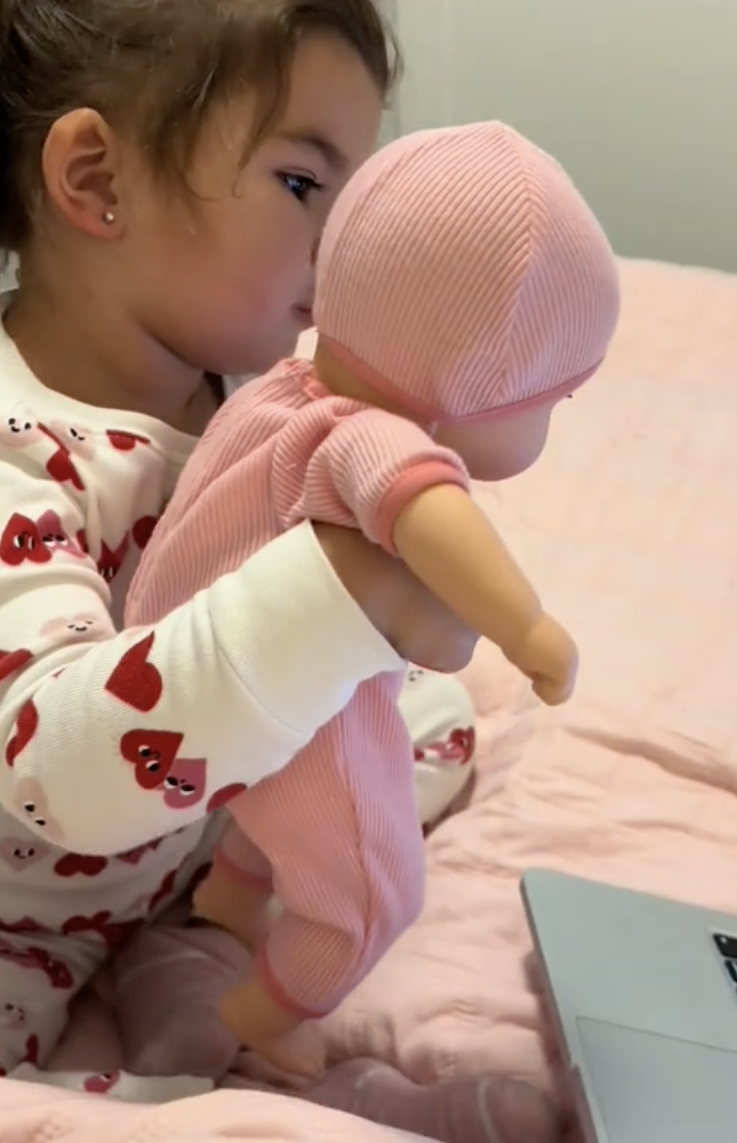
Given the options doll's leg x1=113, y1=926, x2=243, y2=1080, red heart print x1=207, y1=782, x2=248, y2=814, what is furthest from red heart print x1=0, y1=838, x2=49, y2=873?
red heart print x1=207, y1=782, x2=248, y2=814

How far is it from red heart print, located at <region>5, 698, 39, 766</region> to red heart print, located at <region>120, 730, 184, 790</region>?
5cm

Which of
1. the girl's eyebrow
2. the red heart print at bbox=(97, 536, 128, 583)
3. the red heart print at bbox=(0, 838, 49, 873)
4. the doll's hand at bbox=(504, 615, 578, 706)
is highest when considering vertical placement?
the girl's eyebrow

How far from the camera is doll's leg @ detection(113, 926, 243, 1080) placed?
71cm

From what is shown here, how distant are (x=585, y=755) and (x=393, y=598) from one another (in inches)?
18.9

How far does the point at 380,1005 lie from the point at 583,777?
10.7 inches

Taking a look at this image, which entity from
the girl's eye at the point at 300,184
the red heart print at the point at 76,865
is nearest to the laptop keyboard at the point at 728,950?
the red heart print at the point at 76,865

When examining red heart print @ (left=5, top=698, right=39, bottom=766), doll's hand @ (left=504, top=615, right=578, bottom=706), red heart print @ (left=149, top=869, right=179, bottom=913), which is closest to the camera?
doll's hand @ (left=504, top=615, right=578, bottom=706)

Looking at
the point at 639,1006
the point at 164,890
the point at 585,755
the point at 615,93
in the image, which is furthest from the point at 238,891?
the point at 615,93

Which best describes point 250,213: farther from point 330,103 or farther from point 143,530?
point 143,530

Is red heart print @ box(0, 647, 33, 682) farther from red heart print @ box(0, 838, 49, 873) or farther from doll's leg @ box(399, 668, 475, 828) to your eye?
doll's leg @ box(399, 668, 475, 828)

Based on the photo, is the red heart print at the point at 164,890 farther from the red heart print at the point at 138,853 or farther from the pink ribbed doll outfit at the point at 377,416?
the pink ribbed doll outfit at the point at 377,416

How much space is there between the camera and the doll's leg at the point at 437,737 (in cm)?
91

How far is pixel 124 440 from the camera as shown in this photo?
0.74 metres

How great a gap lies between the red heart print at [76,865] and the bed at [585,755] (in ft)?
0.57
